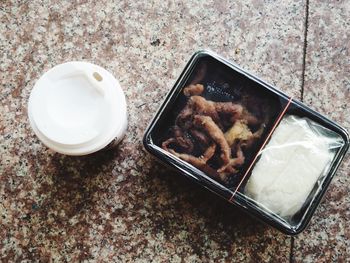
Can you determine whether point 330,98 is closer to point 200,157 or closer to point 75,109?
point 200,157

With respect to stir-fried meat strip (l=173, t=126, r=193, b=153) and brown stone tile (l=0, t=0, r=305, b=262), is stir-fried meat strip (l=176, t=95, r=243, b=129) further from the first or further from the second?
brown stone tile (l=0, t=0, r=305, b=262)

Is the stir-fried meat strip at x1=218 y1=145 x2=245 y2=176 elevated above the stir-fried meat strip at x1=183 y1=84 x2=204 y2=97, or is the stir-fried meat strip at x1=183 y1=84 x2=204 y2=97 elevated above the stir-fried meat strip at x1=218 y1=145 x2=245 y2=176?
the stir-fried meat strip at x1=183 y1=84 x2=204 y2=97

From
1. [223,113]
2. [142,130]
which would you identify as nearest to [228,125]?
[223,113]

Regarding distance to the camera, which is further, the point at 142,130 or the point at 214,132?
the point at 142,130

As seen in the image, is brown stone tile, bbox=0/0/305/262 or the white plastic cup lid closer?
Result: the white plastic cup lid

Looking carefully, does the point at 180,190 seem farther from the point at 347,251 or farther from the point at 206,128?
the point at 347,251

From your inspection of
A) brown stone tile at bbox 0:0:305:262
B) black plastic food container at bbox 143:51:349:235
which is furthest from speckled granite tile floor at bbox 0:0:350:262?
black plastic food container at bbox 143:51:349:235

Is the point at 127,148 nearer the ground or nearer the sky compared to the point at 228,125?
nearer the ground

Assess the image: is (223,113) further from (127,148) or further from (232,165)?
(127,148)
